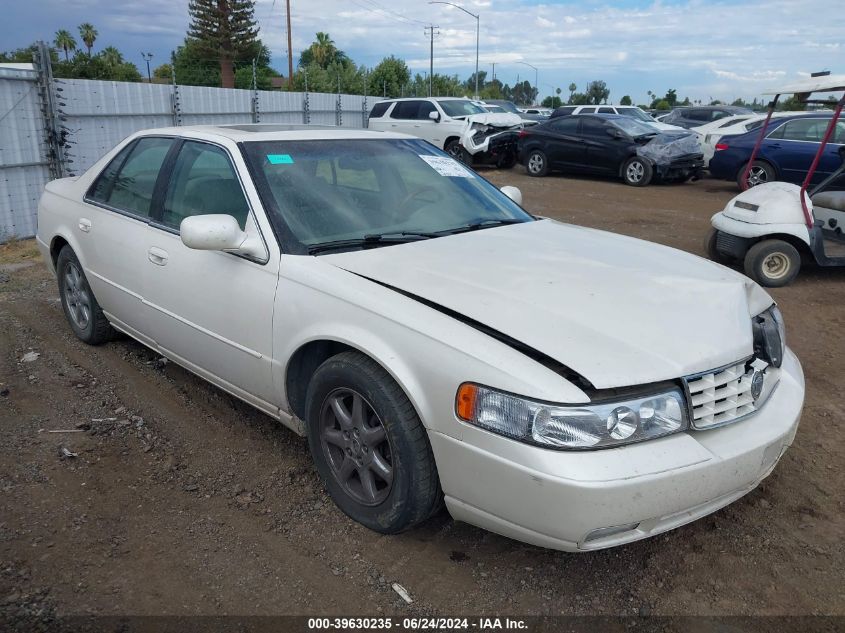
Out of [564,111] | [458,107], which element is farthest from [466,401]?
Result: [564,111]

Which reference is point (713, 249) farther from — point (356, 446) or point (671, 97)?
point (671, 97)

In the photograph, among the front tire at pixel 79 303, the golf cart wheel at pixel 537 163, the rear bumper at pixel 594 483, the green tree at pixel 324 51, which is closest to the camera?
the rear bumper at pixel 594 483

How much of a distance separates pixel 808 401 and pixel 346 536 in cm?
299

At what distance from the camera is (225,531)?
2.85 meters

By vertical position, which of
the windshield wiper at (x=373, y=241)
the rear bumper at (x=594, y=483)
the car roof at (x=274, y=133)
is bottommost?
the rear bumper at (x=594, y=483)

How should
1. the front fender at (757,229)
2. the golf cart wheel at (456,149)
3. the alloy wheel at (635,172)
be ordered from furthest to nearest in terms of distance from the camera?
the golf cart wheel at (456,149) → the alloy wheel at (635,172) → the front fender at (757,229)

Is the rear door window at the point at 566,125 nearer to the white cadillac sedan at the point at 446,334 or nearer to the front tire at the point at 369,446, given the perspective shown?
the white cadillac sedan at the point at 446,334

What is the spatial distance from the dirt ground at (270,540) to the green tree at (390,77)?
4174 centimetres

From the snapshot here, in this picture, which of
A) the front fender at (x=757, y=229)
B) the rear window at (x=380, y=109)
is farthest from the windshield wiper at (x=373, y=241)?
the rear window at (x=380, y=109)

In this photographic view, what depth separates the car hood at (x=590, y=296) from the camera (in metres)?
2.35

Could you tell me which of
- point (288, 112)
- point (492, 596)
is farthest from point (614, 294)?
point (288, 112)

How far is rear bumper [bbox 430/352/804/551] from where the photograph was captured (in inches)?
84.4

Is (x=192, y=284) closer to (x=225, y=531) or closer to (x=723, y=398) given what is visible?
(x=225, y=531)

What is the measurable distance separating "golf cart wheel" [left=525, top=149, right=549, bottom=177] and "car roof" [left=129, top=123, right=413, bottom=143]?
41.5 ft
